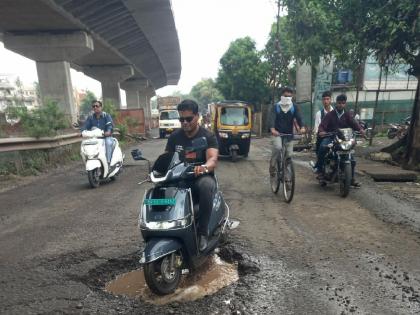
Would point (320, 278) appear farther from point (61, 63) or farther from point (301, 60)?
point (61, 63)

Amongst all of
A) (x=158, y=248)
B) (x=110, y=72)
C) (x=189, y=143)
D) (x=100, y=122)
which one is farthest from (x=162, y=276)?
(x=110, y=72)

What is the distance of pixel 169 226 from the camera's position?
10.1ft

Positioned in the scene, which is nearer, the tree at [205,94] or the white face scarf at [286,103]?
the white face scarf at [286,103]

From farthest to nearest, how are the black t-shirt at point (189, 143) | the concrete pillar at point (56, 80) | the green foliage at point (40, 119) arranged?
1. the concrete pillar at point (56, 80)
2. the green foliage at point (40, 119)
3. the black t-shirt at point (189, 143)

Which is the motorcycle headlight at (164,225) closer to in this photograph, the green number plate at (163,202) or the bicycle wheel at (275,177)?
the green number plate at (163,202)

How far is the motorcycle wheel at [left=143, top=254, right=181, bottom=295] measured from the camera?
296 centimetres

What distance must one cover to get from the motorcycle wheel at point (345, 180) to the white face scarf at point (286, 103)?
5.15 ft

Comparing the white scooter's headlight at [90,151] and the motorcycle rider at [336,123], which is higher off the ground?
the motorcycle rider at [336,123]

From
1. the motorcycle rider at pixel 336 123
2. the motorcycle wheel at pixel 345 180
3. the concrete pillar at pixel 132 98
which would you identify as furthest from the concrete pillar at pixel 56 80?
the concrete pillar at pixel 132 98

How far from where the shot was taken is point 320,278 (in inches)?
133

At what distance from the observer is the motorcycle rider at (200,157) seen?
11.4 feet

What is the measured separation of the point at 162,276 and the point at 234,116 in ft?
33.5

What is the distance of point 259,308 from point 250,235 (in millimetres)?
1740

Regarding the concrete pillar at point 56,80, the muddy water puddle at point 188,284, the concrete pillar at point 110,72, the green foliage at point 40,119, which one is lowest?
the muddy water puddle at point 188,284
